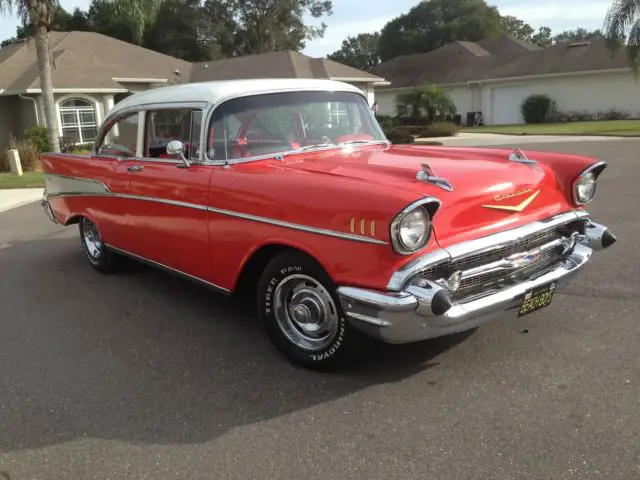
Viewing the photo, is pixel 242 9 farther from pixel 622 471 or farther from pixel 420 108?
pixel 622 471

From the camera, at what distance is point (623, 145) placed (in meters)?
18.1

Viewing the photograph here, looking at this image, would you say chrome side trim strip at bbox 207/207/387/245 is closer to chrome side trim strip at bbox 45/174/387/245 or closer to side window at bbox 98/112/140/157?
chrome side trim strip at bbox 45/174/387/245

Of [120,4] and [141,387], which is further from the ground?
[120,4]

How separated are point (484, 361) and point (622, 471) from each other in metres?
1.20

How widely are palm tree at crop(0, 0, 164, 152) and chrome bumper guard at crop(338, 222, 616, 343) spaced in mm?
15325

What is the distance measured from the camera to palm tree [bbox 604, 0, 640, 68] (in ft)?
86.8

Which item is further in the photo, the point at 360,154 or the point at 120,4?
the point at 120,4

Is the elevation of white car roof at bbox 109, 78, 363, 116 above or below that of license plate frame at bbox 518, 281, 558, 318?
above

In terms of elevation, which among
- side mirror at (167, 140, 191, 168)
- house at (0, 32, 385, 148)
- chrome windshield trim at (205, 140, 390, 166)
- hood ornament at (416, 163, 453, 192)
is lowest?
hood ornament at (416, 163, 453, 192)

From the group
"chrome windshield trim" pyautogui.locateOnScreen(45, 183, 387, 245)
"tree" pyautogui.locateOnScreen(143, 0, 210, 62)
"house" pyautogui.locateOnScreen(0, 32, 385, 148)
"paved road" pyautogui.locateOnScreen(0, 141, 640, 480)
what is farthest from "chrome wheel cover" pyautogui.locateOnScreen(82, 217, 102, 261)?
"tree" pyautogui.locateOnScreen(143, 0, 210, 62)

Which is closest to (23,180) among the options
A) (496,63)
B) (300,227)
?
(300,227)

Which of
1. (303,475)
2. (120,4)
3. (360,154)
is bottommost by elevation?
(303,475)

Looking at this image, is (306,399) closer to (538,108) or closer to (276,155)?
(276,155)

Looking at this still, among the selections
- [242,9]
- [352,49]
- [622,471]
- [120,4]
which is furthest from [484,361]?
[352,49]
